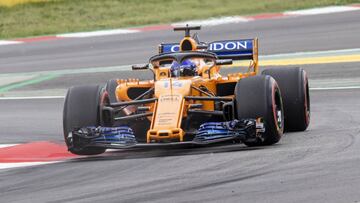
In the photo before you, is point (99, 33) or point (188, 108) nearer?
point (188, 108)

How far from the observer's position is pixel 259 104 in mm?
10516

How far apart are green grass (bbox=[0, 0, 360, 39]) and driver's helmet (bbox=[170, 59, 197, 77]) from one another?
1406cm

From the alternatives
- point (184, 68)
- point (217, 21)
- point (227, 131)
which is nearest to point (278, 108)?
point (227, 131)

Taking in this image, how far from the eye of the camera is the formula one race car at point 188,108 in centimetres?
1045

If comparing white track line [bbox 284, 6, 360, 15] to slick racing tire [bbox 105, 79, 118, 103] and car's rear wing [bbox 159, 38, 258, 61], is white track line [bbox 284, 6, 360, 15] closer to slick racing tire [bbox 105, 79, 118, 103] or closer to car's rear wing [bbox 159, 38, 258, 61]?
car's rear wing [bbox 159, 38, 258, 61]

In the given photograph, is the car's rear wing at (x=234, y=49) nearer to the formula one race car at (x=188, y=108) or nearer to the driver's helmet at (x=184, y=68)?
the formula one race car at (x=188, y=108)

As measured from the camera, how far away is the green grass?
2612 cm

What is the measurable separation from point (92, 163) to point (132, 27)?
15.3 meters

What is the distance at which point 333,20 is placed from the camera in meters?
23.4

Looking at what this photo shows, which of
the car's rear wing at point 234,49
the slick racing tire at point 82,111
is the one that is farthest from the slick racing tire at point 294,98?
the slick racing tire at point 82,111

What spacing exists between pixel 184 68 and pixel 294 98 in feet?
4.57

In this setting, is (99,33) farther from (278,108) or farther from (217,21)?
(278,108)

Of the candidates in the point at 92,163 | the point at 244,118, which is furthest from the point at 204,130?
the point at 92,163

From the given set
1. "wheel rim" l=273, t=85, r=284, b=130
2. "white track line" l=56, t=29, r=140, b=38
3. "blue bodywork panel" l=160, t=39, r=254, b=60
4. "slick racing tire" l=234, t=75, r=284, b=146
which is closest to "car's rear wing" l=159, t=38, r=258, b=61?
"blue bodywork panel" l=160, t=39, r=254, b=60
